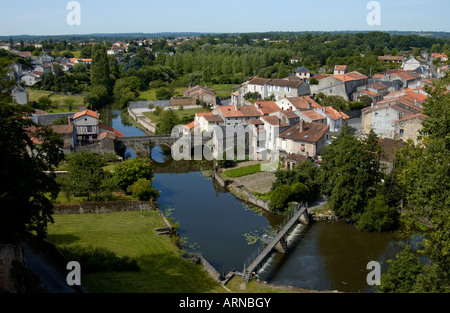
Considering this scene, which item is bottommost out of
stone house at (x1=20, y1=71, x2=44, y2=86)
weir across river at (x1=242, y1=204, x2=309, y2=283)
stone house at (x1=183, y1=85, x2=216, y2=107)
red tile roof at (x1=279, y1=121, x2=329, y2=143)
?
weir across river at (x1=242, y1=204, x2=309, y2=283)

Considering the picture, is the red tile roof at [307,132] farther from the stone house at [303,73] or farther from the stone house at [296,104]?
the stone house at [303,73]

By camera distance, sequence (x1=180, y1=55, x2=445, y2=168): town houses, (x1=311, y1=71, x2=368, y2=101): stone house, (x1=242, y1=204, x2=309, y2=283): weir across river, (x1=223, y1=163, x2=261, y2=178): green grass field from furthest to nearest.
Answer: (x1=311, y1=71, x2=368, y2=101): stone house < (x1=180, y1=55, x2=445, y2=168): town houses < (x1=223, y1=163, x2=261, y2=178): green grass field < (x1=242, y1=204, x2=309, y2=283): weir across river

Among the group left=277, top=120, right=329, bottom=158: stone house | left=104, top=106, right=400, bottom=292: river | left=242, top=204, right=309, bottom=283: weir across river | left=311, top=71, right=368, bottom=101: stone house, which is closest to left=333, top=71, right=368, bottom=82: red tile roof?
left=311, top=71, right=368, bottom=101: stone house

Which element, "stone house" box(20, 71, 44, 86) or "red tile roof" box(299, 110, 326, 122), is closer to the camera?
"red tile roof" box(299, 110, 326, 122)

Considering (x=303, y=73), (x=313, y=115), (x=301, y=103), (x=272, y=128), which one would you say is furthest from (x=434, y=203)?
(x=303, y=73)

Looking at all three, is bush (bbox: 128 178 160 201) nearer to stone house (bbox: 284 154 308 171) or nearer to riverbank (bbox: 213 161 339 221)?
riverbank (bbox: 213 161 339 221)

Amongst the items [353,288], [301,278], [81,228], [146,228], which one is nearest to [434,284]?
[353,288]

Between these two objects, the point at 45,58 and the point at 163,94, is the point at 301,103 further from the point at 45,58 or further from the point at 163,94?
the point at 45,58
